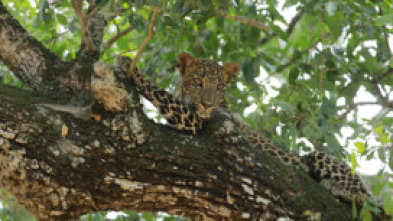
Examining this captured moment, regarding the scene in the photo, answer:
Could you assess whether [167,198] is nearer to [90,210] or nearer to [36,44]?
[90,210]

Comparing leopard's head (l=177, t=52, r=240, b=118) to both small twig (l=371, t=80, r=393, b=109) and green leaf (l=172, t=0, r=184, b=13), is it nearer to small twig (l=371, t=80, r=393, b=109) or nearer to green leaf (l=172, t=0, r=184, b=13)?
small twig (l=371, t=80, r=393, b=109)

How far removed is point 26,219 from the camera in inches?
131

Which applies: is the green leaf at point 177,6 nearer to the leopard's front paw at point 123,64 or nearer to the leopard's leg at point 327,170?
the leopard's front paw at point 123,64

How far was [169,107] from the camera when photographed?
13.8ft

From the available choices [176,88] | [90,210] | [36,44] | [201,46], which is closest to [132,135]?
[90,210]

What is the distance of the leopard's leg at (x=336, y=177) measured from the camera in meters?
4.08

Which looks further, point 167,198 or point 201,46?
point 201,46

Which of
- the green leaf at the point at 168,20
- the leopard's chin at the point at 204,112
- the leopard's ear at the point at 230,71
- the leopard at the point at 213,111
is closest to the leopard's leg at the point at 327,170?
the leopard at the point at 213,111

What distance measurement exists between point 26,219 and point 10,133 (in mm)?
718

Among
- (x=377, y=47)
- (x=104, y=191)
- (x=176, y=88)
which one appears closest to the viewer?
(x=104, y=191)

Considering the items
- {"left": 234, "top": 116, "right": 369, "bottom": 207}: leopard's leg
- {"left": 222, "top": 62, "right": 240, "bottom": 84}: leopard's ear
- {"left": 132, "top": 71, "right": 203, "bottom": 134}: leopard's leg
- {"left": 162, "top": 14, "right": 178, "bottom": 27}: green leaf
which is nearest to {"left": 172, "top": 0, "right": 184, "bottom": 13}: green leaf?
{"left": 162, "top": 14, "right": 178, "bottom": 27}: green leaf

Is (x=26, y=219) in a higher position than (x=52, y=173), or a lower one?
lower

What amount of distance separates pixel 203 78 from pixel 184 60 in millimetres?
287

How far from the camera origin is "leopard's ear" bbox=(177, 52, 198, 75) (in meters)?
5.15
